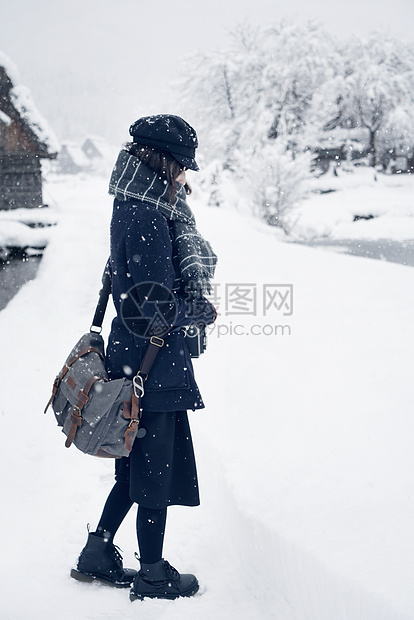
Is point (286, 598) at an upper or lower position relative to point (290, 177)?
lower

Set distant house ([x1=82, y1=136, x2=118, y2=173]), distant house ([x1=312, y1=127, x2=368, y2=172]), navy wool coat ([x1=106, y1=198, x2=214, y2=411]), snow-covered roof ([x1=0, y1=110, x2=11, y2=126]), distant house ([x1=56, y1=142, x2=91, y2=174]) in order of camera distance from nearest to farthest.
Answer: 1. navy wool coat ([x1=106, y1=198, x2=214, y2=411])
2. snow-covered roof ([x1=0, y1=110, x2=11, y2=126])
3. distant house ([x1=312, y1=127, x2=368, y2=172])
4. distant house ([x1=56, y1=142, x2=91, y2=174])
5. distant house ([x1=82, y1=136, x2=118, y2=173])

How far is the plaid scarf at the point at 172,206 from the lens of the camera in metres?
1.84

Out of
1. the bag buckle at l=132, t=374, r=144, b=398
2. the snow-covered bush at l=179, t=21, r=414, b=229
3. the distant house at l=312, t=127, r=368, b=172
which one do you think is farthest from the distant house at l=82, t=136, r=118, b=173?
the bag buckle at l=132, t=374, r=144, b=398

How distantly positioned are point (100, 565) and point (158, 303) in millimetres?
1275

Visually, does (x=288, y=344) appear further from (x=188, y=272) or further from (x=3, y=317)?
(x=3, y=317)

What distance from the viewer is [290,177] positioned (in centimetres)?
1617

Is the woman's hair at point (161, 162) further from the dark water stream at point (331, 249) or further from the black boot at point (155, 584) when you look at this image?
the dark water stream at point (331, 249)

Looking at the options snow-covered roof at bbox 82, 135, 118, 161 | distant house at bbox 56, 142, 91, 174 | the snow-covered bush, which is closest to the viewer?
the snow-covered bush

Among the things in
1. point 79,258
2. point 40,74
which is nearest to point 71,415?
point 79,258

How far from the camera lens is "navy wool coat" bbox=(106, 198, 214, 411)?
5.94 ft

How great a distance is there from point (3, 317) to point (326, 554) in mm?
6575

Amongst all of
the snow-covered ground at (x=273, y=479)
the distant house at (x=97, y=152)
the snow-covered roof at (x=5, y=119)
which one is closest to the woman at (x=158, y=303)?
the snow-covered ground at (x=273, y=479)

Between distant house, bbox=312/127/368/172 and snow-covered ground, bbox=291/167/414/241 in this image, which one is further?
distant house, bbox=312/127/368/172

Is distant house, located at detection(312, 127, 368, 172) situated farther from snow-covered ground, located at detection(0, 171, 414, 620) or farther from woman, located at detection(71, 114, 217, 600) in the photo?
woman, located at detection(71, 114, 217, 600)
